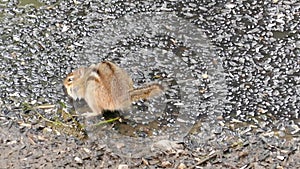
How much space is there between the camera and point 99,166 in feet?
13.0

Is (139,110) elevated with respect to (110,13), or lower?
lower

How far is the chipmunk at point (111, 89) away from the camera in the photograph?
411 centimetres

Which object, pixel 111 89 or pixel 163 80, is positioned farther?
pixel 163 80

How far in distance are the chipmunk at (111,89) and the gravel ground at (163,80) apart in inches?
6.7

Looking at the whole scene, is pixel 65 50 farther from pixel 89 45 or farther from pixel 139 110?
pixel 139 110

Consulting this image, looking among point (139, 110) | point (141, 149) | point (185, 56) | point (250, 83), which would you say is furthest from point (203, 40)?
point (141, 149)

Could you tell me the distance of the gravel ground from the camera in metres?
4.02

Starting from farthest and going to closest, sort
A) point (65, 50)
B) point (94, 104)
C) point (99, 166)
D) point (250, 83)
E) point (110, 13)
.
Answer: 1. point (110, 13)
2. point (65, 50)
3. point (250, 83)
4. point (94, 104)
5. point (99, 166)

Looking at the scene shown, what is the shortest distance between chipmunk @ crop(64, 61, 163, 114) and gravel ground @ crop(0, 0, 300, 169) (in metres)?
0.17

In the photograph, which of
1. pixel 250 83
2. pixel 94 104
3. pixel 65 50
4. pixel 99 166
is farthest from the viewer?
pixel 65 50

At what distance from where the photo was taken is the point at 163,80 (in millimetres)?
4582

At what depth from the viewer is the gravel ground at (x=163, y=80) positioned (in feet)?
13.2

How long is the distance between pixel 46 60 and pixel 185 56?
1.07 metres

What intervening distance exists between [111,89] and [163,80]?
592mm
